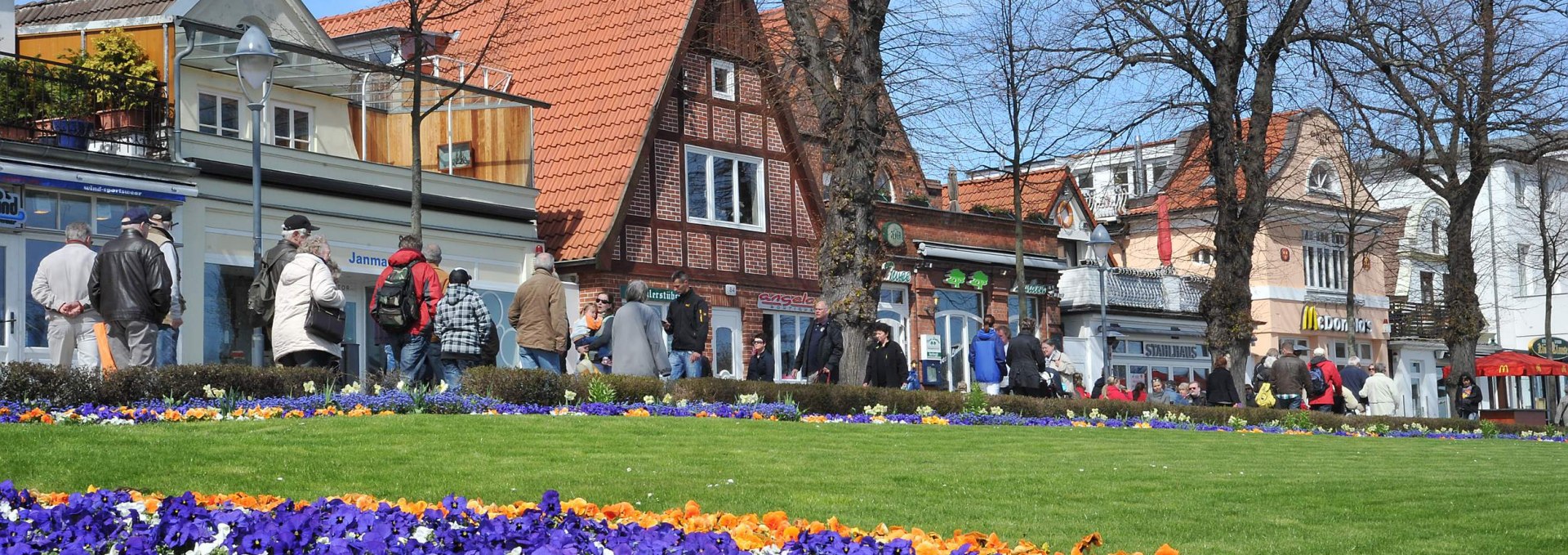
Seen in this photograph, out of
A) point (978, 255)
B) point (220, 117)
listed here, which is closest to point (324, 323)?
point (220, 117)

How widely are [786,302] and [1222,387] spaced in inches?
459

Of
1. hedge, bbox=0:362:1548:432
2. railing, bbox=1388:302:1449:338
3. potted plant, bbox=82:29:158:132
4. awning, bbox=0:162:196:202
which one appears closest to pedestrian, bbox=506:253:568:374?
hedge, bbox=0:362:1548:432

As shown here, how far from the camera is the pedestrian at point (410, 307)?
48.6 ft

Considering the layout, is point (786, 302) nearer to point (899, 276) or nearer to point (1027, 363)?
point (899, 276)

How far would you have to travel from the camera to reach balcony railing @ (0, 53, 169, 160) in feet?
72.2

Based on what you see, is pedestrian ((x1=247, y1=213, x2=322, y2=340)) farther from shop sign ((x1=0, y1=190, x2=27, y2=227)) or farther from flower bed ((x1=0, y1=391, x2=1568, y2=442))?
shop sign ((x1=0, y1=190, x2=27, y2=227))

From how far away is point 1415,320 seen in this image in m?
58.5

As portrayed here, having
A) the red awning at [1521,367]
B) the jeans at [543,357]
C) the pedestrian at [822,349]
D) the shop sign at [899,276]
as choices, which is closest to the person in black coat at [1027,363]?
the pedestrian at [822,349]

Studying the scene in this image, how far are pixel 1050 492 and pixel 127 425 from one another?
6214 mm

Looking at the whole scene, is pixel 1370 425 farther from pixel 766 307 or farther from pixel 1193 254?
pixel 1193 254

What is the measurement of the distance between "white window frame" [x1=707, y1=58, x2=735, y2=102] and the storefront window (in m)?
10.8

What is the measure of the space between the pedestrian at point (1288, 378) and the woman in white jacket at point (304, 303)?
625 inches

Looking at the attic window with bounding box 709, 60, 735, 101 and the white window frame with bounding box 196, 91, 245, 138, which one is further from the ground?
the attic window with bounding box 709, 60, 735, 101

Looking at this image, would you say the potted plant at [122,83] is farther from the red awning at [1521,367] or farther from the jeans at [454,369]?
the red awning at [1521,367]
